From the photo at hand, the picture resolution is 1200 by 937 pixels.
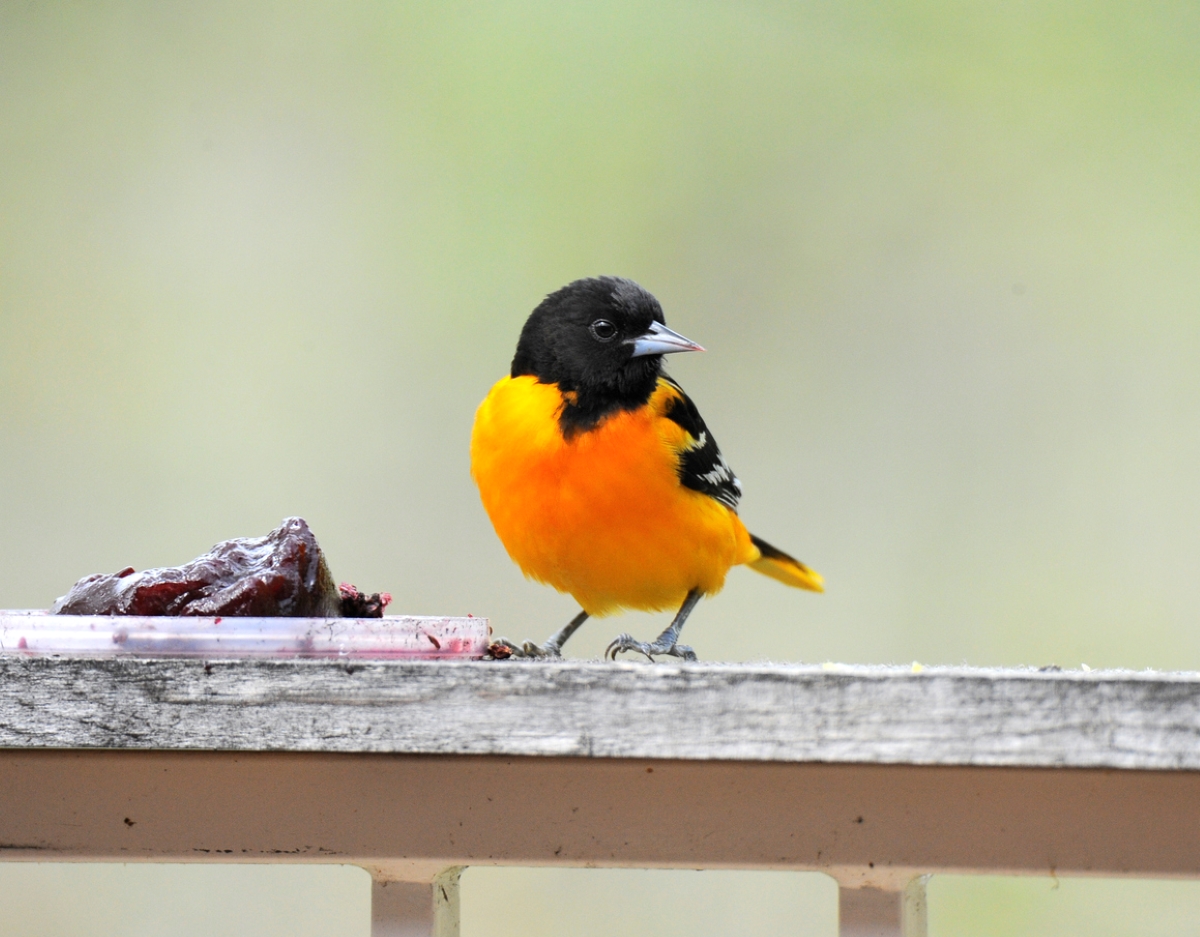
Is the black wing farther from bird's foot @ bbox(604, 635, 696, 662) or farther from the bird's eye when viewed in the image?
bird's foot @ bbox(604, 635, 696, 662)

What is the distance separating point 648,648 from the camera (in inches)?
92.2

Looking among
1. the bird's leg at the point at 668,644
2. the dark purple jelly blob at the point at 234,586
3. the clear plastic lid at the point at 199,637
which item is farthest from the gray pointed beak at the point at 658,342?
the clear plastic lid at the point at 199,637

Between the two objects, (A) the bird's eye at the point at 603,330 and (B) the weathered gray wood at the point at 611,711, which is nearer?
(B) the weathered gray wood at the point at 611,711

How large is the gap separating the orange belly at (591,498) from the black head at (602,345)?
0.04 metres

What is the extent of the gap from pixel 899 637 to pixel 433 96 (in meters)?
2.03

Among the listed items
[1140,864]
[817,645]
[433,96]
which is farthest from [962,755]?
Answer: [433,96]

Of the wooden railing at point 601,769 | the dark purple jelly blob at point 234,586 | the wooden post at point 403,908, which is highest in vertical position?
the dark purple jelly blob at point 234,586

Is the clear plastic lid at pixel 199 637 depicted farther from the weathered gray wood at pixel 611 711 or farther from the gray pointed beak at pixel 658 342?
the gray pointed beak at pixel 658 342

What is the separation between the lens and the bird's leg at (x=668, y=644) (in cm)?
229

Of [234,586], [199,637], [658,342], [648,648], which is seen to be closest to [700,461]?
[658,342]

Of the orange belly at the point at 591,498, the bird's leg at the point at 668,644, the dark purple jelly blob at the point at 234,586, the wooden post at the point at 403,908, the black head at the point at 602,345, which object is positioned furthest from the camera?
the bird's leg at the point at 668,644

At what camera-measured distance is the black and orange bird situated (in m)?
2.09

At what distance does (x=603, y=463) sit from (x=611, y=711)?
1.01 metres

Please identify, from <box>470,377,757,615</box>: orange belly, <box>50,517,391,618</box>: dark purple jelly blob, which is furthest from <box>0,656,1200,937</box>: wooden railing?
<box>470,377,757,615</box>: orange belly
